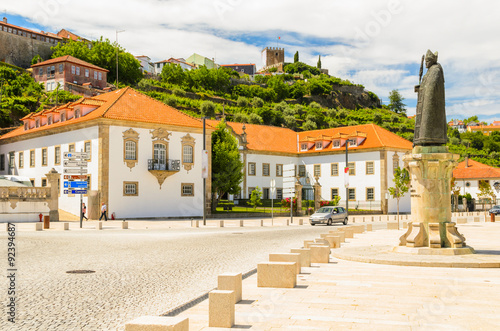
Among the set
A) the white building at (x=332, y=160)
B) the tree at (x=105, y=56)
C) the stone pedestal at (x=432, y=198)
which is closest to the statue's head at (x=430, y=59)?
the stone pedestal at (x=432, y=198)

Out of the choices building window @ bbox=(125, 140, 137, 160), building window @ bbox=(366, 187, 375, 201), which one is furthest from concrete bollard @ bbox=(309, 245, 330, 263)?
building window @ bbox=(366, 187, 375, 201)

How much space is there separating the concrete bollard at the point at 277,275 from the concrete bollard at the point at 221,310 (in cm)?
320

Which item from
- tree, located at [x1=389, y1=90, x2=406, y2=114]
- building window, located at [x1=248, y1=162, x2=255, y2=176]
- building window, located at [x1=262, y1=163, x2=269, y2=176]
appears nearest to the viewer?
building window, located at [x1=248, y1=162, x2=255, y2=176]

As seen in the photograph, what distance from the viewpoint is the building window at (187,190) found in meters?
46.5

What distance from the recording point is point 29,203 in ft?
118

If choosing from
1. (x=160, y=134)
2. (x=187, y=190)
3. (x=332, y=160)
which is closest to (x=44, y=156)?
(x=160, y=134)

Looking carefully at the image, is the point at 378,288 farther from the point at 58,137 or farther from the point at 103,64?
the point at 103,64

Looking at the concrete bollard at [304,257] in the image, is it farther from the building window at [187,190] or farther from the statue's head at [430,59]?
the building window at [187,190]

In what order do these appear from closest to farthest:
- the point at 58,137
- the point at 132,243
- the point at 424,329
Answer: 1. the point at 424,329
2. the point at 132,243
3. the point at 58,137

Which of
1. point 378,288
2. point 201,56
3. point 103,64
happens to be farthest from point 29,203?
point 201,56

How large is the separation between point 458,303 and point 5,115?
209 feet

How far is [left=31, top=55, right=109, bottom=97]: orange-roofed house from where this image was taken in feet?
260

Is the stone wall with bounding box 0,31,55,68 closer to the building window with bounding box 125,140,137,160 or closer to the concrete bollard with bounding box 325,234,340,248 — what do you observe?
the building window with bounding box 125,140,137,160

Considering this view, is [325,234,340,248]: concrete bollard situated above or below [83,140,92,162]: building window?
below
